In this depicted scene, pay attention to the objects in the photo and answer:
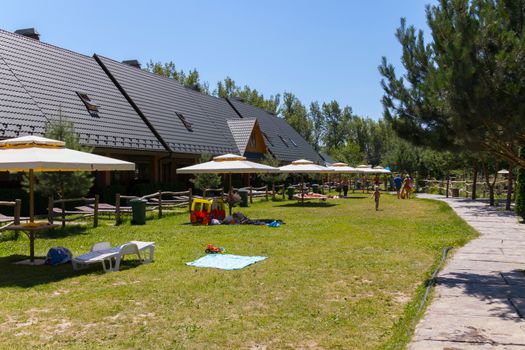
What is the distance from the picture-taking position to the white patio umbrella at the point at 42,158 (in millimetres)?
8422

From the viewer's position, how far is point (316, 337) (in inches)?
204

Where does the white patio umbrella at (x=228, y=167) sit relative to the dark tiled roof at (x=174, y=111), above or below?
below

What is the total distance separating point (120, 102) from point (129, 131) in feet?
8.67

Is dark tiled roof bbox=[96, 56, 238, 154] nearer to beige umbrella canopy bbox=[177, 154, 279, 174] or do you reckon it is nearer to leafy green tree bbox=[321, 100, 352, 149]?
beige umbrella canopy bbox=[177, 154, 279, 174]

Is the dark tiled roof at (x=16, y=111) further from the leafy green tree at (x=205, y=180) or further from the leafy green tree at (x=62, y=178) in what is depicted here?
the leafy green tree at (x=205, y=180)

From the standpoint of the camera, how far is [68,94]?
21.5 metres

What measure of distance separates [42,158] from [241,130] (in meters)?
25.0

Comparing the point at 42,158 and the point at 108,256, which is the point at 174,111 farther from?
the point at 108,256

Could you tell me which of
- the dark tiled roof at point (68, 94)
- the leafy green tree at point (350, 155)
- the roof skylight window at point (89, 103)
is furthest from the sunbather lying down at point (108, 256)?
the leafy green tree at point (350, 155)

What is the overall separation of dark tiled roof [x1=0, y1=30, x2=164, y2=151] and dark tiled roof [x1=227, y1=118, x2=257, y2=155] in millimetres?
8548

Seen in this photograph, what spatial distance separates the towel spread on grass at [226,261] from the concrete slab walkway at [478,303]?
333 centimetres

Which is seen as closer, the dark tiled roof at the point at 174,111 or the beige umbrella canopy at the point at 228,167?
the beige umbrella canopy at the point at 228,167

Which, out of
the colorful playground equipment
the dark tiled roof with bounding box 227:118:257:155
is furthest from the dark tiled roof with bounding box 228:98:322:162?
the colorful playground equipment

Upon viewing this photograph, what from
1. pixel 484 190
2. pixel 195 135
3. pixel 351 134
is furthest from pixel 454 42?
pixel 351 134
